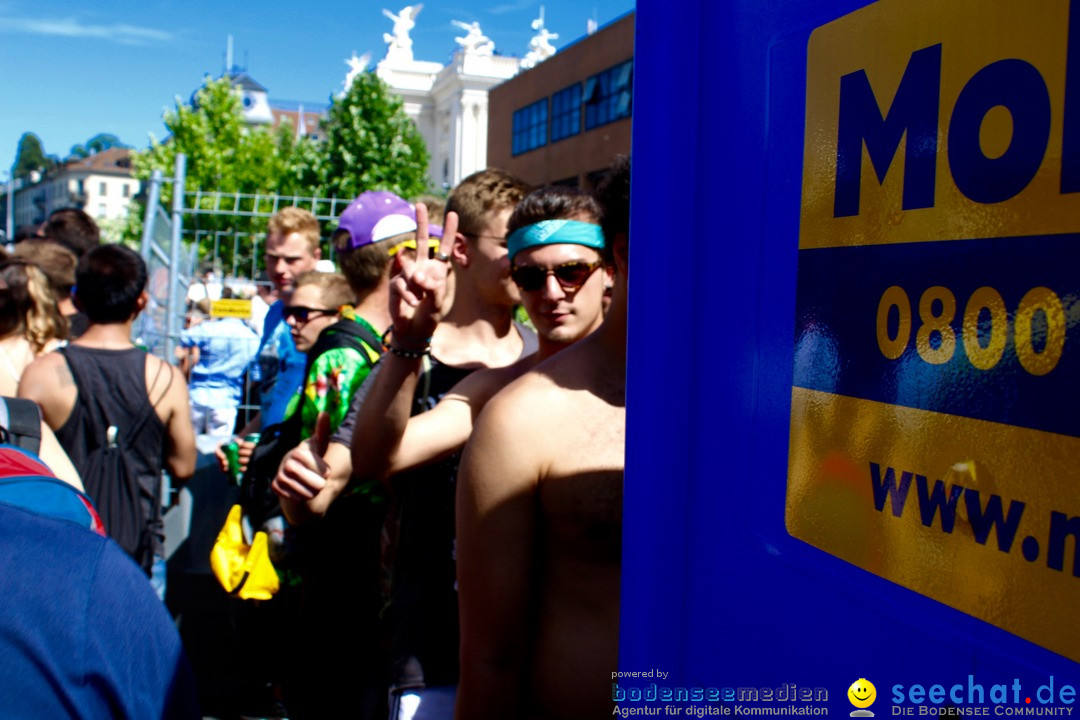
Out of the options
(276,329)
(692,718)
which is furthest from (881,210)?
(276,329)

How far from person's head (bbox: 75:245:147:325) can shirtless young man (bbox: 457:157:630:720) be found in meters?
2.64

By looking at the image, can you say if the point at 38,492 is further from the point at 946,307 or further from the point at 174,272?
the point at 174,272

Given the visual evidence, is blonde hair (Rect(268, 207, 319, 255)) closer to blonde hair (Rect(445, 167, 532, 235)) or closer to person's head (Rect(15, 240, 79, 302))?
person's head (Rect(15, 240, 79, 302))

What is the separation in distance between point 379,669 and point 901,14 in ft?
8.92

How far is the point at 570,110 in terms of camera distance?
115 feet

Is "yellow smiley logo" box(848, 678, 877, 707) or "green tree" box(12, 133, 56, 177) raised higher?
"green tree" box(12, 133, 56, 177)

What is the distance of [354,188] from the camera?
3195cm

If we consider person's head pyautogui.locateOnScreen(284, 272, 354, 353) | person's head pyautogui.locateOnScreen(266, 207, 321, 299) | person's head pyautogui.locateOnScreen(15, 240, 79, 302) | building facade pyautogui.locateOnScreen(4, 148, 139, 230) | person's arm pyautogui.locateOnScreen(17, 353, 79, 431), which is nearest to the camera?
person's arm pyautogui.locateOnScreen(17, 353, 79, 431)

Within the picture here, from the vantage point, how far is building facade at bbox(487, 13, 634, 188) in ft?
99.8

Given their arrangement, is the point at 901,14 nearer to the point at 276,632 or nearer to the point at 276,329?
the point at 276,632

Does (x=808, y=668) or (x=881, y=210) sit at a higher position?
(x=881, y=210)

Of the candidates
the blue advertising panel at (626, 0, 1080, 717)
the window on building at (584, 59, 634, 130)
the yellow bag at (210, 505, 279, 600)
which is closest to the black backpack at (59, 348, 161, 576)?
the yellow bag at (210, 505, 279, 600)

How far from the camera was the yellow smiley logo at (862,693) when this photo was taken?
0.79 m

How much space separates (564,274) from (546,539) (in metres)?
0.79
